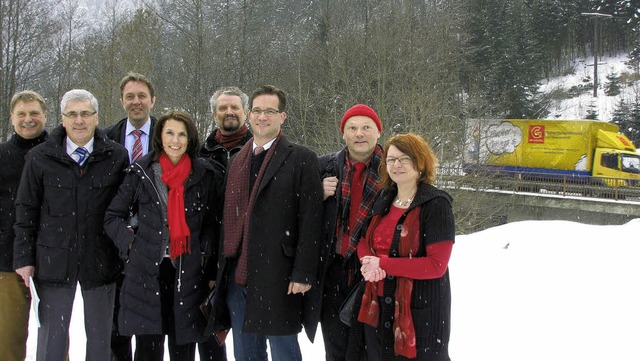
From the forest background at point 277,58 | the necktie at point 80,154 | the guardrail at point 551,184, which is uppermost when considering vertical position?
the forest background at point 277,58

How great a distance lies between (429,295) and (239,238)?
45.7 inches

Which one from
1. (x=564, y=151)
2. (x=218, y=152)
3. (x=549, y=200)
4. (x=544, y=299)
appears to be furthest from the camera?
(x=564, y=151)

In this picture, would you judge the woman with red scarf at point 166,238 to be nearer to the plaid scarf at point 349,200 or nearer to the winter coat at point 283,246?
the winter coat at point 283,246

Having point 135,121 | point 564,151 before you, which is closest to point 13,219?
point 135,121

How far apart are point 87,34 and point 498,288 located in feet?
93.8

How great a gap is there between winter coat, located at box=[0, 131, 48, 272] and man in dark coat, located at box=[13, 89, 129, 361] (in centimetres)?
36

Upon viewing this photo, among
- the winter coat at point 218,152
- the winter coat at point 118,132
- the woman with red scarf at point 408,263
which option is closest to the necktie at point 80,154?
the winter coat at point 118,132

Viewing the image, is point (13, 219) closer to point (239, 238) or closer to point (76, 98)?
point (76, 98)

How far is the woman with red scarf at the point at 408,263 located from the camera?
265 centimetres

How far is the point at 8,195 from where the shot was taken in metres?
3.51

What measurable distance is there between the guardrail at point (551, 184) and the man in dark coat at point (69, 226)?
1624 centimetres

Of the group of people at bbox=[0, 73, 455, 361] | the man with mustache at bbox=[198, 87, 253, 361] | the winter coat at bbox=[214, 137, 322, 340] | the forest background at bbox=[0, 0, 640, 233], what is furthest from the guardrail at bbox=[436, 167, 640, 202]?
the winter coat at bbox=[214, 137, 322, 340]

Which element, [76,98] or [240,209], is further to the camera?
[76,98]

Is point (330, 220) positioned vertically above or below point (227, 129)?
below
